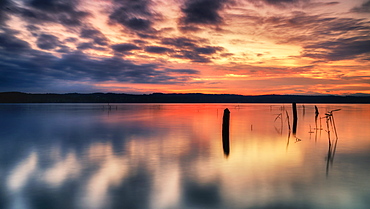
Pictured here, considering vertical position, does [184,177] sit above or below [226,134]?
below

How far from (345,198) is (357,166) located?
5953 mm

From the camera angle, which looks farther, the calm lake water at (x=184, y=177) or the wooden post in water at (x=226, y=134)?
the wooden post in water at (x=226, y=134)

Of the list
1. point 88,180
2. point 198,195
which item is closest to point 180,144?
point 88,180

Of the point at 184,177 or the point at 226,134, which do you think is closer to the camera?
the point at 184,177

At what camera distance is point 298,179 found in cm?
1163

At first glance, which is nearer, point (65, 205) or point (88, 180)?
point (65, 205)

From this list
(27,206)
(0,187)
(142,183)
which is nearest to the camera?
(27,206)

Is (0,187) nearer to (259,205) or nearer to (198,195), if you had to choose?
(198,195)

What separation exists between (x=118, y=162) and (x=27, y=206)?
6.45 m

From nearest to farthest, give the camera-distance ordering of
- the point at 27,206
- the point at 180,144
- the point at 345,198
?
the point at 27,206 < the point at 345,198 < the point at 180,144

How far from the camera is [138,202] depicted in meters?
8.67

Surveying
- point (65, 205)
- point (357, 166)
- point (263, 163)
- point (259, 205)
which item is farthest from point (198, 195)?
point (357, 166)

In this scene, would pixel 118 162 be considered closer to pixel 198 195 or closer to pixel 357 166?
pixel 198 195

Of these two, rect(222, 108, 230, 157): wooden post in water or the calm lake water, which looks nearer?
the calm lake water
